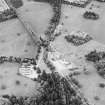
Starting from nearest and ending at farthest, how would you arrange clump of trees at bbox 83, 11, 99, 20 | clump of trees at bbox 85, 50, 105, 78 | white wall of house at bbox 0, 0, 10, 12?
1. clump of trees at bbox 85, 50, 105, 78
2. clump of trees at bbox 83, 11, 99, 20
3. white wall of house at bbox 0, 0, 10, 12

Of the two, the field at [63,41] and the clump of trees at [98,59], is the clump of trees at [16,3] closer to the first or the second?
the field at [63,41]

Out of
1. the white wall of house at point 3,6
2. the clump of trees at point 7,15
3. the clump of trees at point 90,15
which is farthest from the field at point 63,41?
the white wall of house at point 3,6

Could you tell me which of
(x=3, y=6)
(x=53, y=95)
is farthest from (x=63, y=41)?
(x=3, y=6)

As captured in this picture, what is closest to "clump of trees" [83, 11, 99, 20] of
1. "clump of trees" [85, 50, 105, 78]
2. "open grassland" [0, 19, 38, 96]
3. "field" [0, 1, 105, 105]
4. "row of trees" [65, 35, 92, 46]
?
"field" [0, 1, 105, 105]

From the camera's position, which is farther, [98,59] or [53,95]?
[98,59]

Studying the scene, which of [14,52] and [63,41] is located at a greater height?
[63,41]

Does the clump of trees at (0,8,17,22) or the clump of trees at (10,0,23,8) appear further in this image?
the clump of trees at (10,0,23,8)

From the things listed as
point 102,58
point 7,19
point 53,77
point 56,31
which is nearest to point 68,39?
point 56,31

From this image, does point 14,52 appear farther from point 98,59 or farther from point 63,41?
point 98,59

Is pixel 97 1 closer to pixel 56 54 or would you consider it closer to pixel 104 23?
pixel 104 23

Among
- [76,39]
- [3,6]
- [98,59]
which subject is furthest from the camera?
[3,6]

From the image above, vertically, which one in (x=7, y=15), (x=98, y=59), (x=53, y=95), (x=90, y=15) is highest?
(x=90, y=15)

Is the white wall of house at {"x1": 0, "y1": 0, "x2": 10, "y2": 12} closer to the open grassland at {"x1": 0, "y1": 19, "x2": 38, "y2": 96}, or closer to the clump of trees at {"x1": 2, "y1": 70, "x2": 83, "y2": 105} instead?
the open grassland at {"x1": 0, "y1": 19, "x2": 38, "y2": 96}
